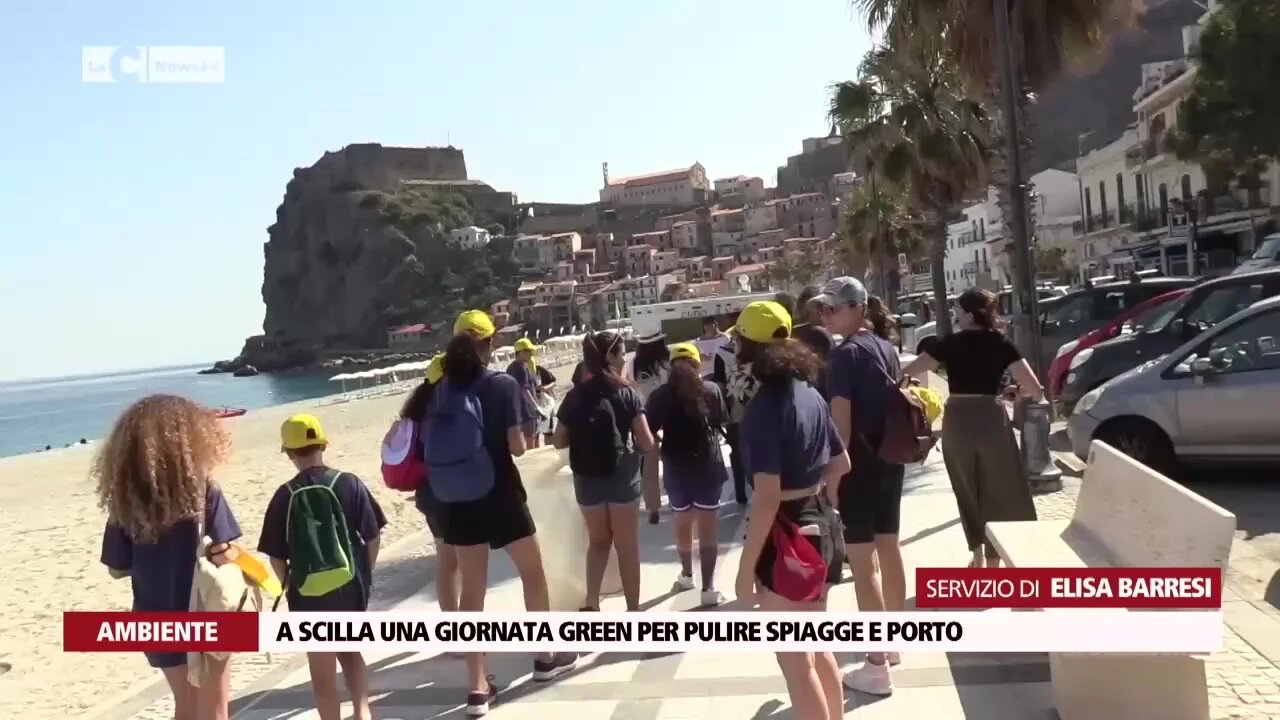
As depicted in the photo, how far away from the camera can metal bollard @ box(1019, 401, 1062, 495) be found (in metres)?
8.06

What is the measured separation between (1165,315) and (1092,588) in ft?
28.7

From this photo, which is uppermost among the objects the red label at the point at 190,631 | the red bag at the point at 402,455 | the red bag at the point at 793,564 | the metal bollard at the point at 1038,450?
the red bag at the point at 402,455

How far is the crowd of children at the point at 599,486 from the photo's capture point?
3451mm

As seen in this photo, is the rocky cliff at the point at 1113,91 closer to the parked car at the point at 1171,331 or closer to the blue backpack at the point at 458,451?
the parked car at the point at 1171,331

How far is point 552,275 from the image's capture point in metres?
141

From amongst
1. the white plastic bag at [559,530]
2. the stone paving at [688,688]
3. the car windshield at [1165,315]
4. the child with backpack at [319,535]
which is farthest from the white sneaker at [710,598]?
the car windshield at [1165,315]

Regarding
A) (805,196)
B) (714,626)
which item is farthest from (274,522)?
(805,196)

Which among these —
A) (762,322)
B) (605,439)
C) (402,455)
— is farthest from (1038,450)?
(402,455)

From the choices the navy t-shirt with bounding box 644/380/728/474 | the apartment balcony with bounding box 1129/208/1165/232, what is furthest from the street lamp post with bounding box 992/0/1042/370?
the apartment balcony with bounding box 1129/208/1165/232

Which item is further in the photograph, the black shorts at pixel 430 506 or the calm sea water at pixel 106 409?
the calm sea water at pixel 106 409

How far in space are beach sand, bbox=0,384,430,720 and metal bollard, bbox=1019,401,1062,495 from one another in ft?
16.9

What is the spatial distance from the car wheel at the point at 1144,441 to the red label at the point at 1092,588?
3.89m

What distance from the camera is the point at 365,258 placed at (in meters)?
138

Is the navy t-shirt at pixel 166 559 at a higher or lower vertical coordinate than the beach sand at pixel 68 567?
higher
